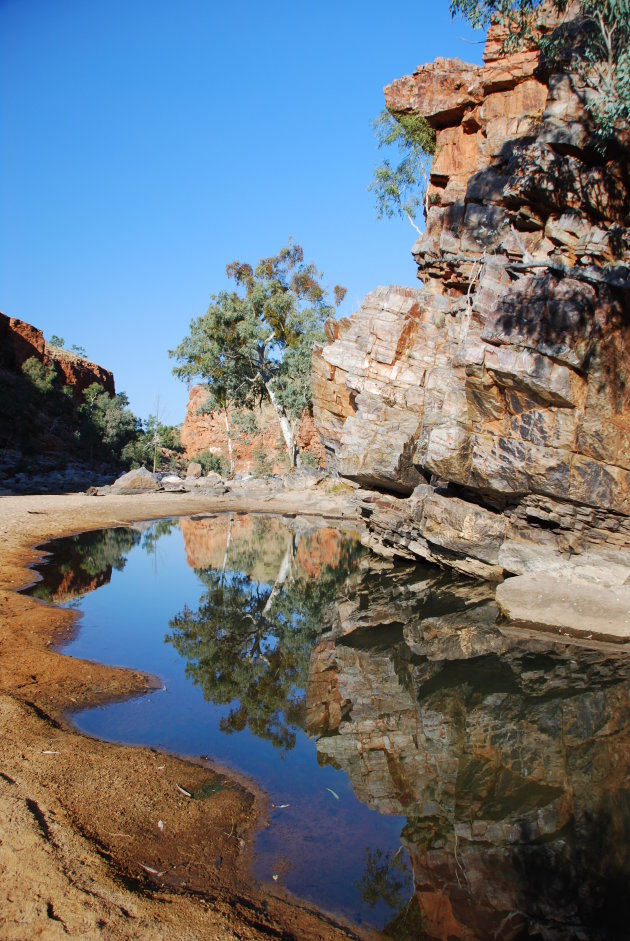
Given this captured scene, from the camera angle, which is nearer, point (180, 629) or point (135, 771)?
point (135, 771)

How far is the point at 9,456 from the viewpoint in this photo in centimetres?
4416

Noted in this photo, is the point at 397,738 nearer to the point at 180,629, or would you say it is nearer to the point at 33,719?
the point at 33,719

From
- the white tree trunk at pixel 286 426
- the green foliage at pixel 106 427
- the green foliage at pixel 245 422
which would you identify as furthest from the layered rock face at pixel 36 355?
the white tree trunk at pixel 286 426

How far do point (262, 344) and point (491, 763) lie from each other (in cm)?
3532

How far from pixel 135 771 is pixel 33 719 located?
1.58 metres

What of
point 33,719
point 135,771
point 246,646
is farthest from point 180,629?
point 135,771

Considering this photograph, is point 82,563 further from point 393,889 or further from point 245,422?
point 245,422

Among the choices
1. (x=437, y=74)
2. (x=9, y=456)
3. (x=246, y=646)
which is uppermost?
(x=437, y=74)

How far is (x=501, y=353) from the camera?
12.9m

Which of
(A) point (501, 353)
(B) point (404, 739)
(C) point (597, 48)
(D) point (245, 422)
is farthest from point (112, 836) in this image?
(D) point (245, 422)

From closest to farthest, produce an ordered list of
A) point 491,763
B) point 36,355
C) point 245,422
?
point 491,763 < point 245,422 < point 36,355

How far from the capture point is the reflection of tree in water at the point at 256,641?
8461 millimetres

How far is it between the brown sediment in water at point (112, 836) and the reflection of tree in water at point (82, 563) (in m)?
5.74

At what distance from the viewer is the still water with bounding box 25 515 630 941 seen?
4934mm
